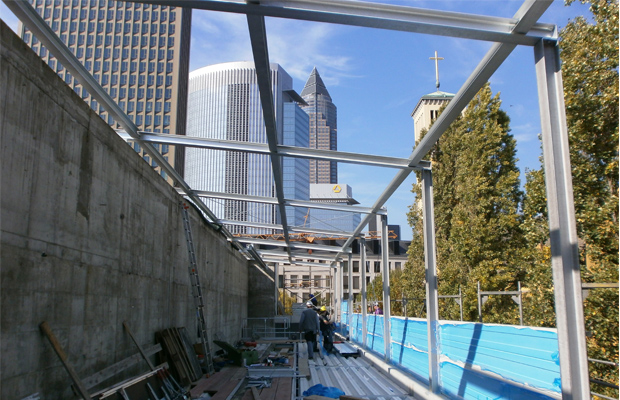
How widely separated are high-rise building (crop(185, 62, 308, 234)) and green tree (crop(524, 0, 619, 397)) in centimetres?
7214

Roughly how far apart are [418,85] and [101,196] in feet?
17.4

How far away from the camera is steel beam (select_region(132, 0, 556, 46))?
16.5 feet

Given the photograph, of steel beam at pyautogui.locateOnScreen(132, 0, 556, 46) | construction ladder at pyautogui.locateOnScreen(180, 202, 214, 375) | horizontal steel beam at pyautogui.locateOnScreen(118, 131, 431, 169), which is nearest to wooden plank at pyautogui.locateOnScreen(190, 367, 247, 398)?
construction ladder at pyautogui.locateOnScreen(180, 202, 214, 375)

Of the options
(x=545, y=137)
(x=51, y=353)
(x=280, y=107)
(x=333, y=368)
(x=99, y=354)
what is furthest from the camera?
(x=280, y=107)

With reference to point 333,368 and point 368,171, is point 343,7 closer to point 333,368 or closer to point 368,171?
point 368,171

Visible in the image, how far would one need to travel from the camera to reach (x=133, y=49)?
109250 millimetres

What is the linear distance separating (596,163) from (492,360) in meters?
6.91

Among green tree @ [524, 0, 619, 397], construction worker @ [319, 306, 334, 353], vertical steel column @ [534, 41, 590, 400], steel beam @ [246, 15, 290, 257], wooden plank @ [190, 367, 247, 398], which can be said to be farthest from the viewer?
construction worker @ [319, 306, 334, 353]

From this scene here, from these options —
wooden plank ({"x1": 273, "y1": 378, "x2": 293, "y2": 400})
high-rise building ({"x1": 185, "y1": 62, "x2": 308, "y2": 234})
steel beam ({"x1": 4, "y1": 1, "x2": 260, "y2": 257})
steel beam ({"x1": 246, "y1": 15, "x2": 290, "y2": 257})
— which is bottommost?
wooden plank ({"x1": 273, "y1": 378, "x2": 293, "y2": 400})

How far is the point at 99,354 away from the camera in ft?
21.1

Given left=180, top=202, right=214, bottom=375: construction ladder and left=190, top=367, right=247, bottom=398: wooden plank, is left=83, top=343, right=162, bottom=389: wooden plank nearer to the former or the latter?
left=190, top=367, right=247, bottom=398: wooden plank

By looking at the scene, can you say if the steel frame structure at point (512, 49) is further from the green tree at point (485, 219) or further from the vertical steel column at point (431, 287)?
the green tree at point (485, 219)

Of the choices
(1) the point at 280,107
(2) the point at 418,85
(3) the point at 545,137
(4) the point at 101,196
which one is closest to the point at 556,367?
(3) the point at 545,137

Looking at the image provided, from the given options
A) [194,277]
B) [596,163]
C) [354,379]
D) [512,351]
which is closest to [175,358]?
[194,277]
